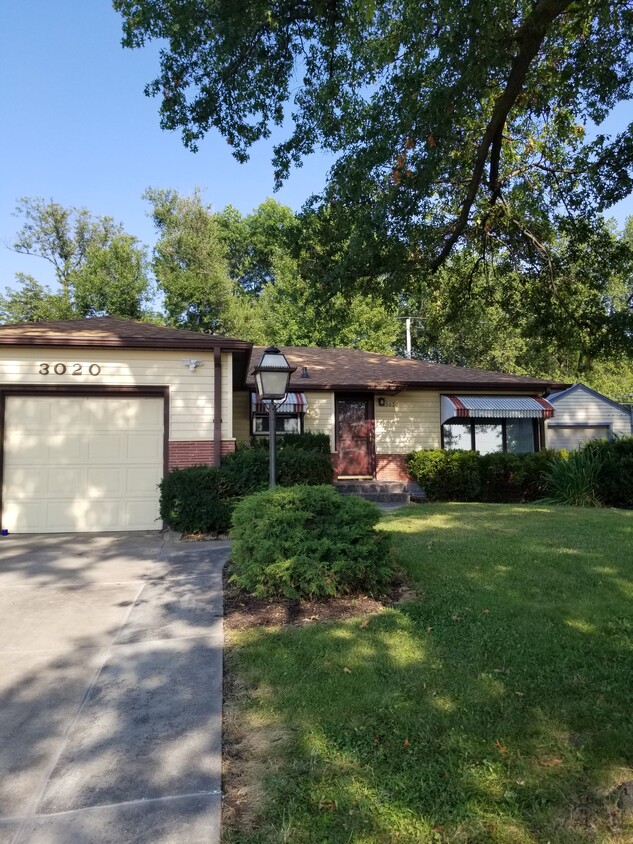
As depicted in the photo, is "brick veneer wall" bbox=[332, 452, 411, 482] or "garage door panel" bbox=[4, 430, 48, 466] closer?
"garage door panel" bbox=[4, 430, 48, 466]

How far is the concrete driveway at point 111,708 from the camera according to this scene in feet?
7.16

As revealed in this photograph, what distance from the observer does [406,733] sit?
261 cm

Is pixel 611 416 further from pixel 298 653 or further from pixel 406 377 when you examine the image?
pixel 298 653

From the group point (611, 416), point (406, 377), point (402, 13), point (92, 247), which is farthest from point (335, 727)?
point (92, 247)

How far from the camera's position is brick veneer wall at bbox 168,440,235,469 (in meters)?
9.30

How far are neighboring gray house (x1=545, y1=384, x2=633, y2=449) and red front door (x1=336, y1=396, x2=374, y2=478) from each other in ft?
32.1

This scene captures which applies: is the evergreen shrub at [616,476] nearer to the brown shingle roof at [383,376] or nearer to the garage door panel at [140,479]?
the brown shingle roof at [383,376]

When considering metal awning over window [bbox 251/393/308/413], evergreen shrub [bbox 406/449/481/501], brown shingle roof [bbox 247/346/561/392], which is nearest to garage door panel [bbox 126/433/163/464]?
metal awning over window [bbox 251/393/308/413]

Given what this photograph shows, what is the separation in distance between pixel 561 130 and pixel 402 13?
3.98 meters

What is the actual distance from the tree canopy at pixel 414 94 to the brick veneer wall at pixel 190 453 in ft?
13.2

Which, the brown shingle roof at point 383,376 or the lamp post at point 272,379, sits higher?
the brown shingle roof at point 383,376

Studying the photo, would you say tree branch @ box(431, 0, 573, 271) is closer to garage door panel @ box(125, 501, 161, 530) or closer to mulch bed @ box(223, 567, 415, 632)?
mulch bed @ box(223, 567, 415, 632)

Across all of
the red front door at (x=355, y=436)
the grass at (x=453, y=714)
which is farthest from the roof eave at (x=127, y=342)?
the grass at (x=453, y=714)

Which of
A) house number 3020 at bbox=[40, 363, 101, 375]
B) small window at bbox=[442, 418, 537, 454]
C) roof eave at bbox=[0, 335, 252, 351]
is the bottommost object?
small window at bbox=[442, 418, 537, 454]
